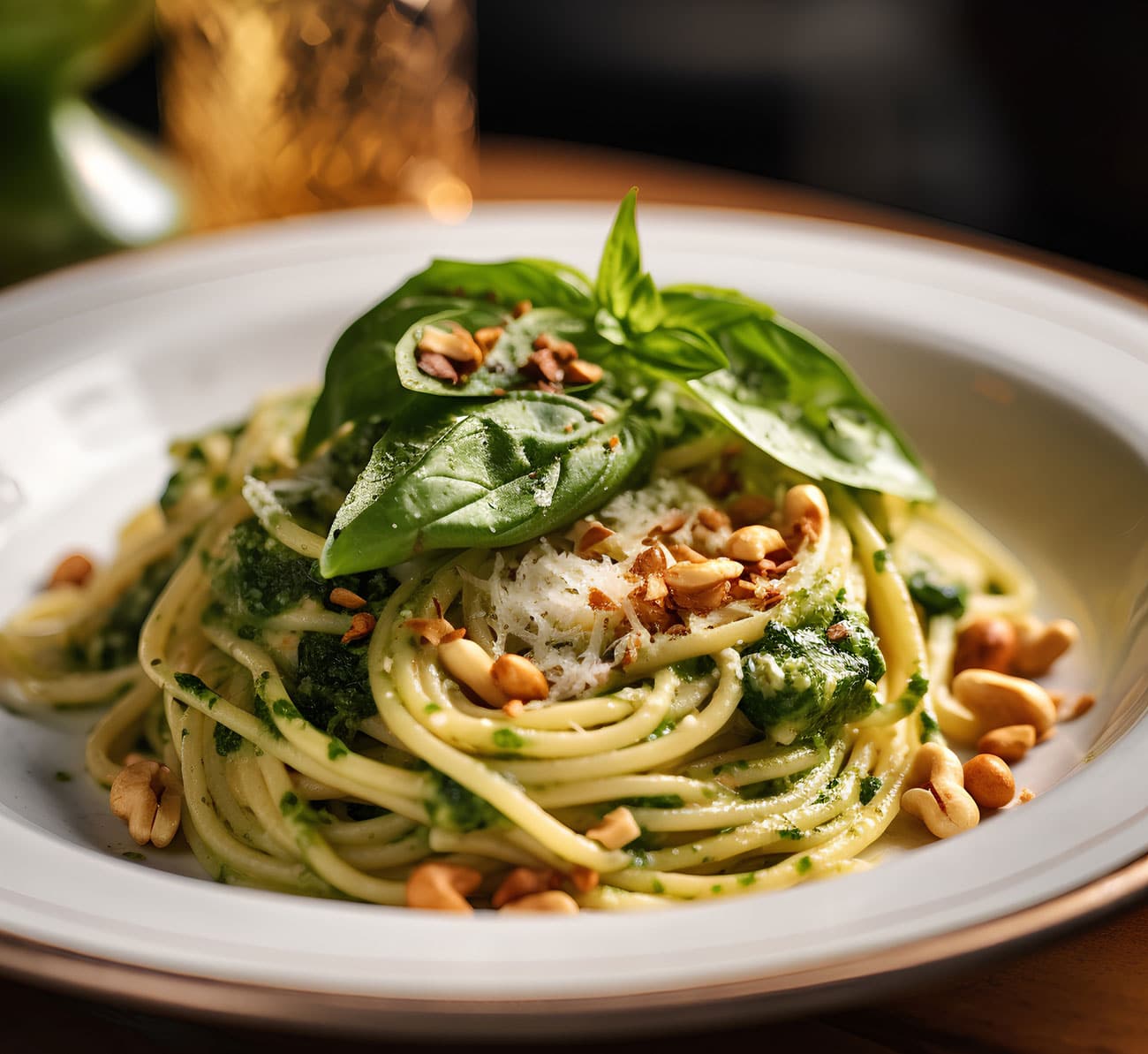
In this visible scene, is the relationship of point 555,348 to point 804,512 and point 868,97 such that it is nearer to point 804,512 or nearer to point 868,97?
point 804,512

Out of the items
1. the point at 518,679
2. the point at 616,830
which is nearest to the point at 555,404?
the point at 518,679

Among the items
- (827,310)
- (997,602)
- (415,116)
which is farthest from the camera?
(415,116)

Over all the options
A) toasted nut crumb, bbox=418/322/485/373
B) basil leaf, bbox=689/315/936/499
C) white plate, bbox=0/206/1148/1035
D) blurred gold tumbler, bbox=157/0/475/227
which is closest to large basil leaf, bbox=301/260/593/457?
toasted nut crumb, bbox=418/322/485/373

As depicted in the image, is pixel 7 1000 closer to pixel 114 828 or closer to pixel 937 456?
pixel 114 828

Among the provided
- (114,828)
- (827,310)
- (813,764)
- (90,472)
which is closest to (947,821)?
(813,764)

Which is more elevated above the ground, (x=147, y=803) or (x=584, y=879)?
(x=584, y=879)

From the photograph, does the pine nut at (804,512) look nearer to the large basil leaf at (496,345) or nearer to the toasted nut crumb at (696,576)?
the toasted nut crumb at (696,576)
